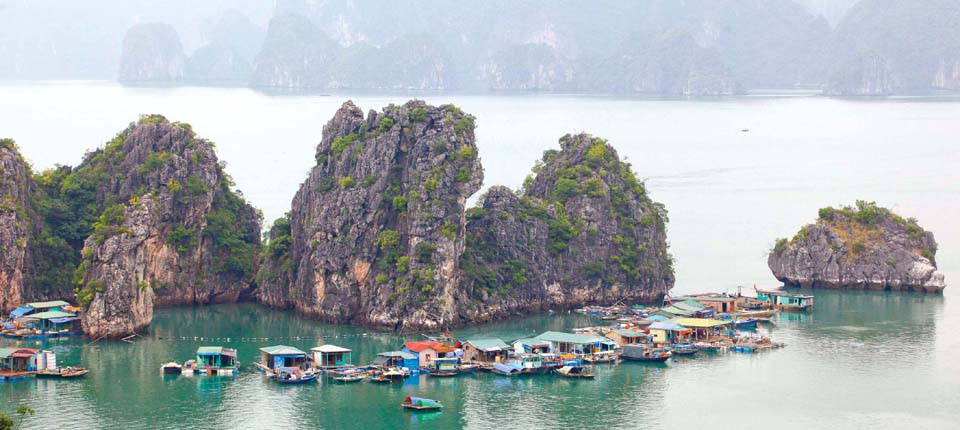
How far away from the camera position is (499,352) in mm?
55094

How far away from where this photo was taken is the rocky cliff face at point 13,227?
2409 inches

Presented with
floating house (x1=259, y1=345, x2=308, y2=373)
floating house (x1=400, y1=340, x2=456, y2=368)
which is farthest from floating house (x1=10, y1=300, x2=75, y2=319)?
floating house (x1=400, y1=340, x2=456, y2=368)

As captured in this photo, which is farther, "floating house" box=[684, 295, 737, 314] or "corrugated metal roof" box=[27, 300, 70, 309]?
"floating house" box=[684, 295, 737, 314]

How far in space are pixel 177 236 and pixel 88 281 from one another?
762cm

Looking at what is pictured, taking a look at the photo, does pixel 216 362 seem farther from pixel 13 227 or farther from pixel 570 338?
pixel 13 227

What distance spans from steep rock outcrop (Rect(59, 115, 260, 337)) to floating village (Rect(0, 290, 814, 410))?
4989 millimetres

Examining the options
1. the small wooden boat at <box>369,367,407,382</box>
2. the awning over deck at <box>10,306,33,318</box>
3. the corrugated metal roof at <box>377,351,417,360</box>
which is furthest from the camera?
the awning over deck at <box>10,306,33,318</box>

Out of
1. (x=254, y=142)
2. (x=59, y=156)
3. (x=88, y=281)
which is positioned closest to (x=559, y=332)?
(x=88, y=281)

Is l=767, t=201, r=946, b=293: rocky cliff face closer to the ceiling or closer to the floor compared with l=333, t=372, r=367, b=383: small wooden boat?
Answer: closer to the ceiling

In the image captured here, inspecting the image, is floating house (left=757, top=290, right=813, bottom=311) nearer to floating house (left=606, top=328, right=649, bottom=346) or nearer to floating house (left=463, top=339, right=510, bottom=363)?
floating house (left=606, top=328, right=649, bottom=346)

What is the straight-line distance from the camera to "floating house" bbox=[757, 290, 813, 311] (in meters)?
66.8

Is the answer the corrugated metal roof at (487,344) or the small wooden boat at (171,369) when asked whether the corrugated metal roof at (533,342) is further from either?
the small wooden boat at (171,369)

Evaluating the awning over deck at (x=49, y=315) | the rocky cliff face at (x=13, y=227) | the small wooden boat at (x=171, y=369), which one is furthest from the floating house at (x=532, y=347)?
the rocky cliff face at (x=13, y=227)

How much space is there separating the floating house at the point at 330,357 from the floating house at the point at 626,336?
10823mm
